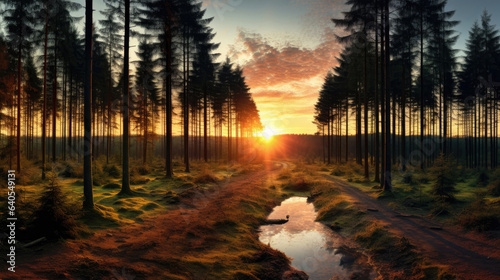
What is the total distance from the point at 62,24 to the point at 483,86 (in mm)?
48589

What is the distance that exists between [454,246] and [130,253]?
9572 mm

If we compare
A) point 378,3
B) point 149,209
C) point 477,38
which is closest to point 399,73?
point 378,3

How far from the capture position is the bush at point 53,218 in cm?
568

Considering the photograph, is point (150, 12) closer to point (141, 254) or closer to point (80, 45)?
point (80, 45)

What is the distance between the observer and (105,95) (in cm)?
3284

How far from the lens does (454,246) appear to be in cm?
686

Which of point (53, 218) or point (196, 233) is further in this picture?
point (196, 233)

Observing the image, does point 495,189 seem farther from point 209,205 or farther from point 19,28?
point 19,28

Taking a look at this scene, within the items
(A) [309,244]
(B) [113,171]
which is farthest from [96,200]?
(A) [309,244]

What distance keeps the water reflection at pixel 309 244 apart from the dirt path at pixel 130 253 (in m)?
2.57

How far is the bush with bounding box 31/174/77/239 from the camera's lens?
18.6ft

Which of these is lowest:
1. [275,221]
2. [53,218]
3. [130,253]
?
[275,221]

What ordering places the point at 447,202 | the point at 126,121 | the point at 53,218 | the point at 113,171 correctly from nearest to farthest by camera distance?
the point at 53,218, the point at 447,202, the point at 126,121, the point at 113,171

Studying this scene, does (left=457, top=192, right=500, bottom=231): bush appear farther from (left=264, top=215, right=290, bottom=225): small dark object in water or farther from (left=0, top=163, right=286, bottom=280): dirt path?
(left=0, top=163, right=286, bottom=280): dirt path
